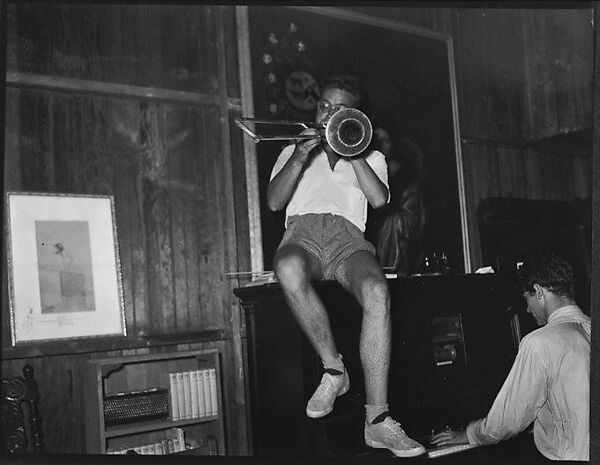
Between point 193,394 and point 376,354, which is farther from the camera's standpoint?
point 193,394

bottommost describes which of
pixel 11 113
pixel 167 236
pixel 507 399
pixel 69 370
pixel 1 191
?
pixel 507 399

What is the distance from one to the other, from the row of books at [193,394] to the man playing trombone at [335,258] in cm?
62

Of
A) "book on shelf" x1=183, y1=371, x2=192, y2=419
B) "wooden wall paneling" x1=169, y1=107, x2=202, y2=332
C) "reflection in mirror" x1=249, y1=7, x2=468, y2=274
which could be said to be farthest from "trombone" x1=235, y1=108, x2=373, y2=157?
"book on shelf" x1=183, y1=371, x2=192, y2=419

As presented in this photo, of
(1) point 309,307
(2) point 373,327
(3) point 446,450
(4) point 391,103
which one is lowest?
(3) point 446,450

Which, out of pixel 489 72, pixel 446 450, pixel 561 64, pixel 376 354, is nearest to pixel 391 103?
pixel 489 72

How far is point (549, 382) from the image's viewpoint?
3049 mm

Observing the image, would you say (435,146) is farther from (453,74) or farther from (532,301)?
(532,301)

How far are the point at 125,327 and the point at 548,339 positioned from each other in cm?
196

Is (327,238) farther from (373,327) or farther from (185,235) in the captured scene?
(185,235)

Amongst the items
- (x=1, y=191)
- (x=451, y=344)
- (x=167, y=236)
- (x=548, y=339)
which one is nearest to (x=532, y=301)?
(x=548, y=339)

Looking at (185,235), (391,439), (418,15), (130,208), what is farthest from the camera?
(418,15)

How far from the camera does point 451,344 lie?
334 centimetres

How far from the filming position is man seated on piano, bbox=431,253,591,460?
297 cm

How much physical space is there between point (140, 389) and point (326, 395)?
3.06ft
